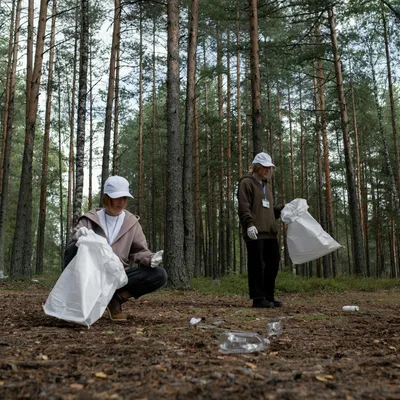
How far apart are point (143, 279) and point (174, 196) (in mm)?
5049

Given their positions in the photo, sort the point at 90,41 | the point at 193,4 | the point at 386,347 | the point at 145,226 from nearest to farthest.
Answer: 1. the point at 386,347
2. the point at 193,4
3. the point at 90,41
4. the point at 145,226

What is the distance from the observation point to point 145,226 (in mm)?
30312

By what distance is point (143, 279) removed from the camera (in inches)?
167

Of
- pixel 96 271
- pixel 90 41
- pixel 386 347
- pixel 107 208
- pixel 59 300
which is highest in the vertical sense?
pixel 90 41

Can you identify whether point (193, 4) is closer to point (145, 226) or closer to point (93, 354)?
point (93, 354)

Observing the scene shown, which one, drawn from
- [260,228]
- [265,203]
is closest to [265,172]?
[265,203]

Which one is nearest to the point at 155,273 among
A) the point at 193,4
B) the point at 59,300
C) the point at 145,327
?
the point at 145,327

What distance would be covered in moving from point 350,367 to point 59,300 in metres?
2.27

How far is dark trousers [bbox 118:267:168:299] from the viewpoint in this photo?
4227mm

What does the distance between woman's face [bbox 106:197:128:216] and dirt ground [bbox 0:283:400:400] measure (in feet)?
3.37

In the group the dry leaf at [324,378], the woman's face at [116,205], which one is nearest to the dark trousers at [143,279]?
the woman's face at [116,205]

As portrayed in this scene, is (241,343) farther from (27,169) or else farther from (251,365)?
(27,169)

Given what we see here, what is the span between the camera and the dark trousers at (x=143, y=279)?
4.23 metres

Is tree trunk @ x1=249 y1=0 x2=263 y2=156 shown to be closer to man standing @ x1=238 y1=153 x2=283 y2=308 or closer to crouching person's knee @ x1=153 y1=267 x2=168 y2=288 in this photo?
man standing @ x1=238 y1=153 x2=283 y2=308
